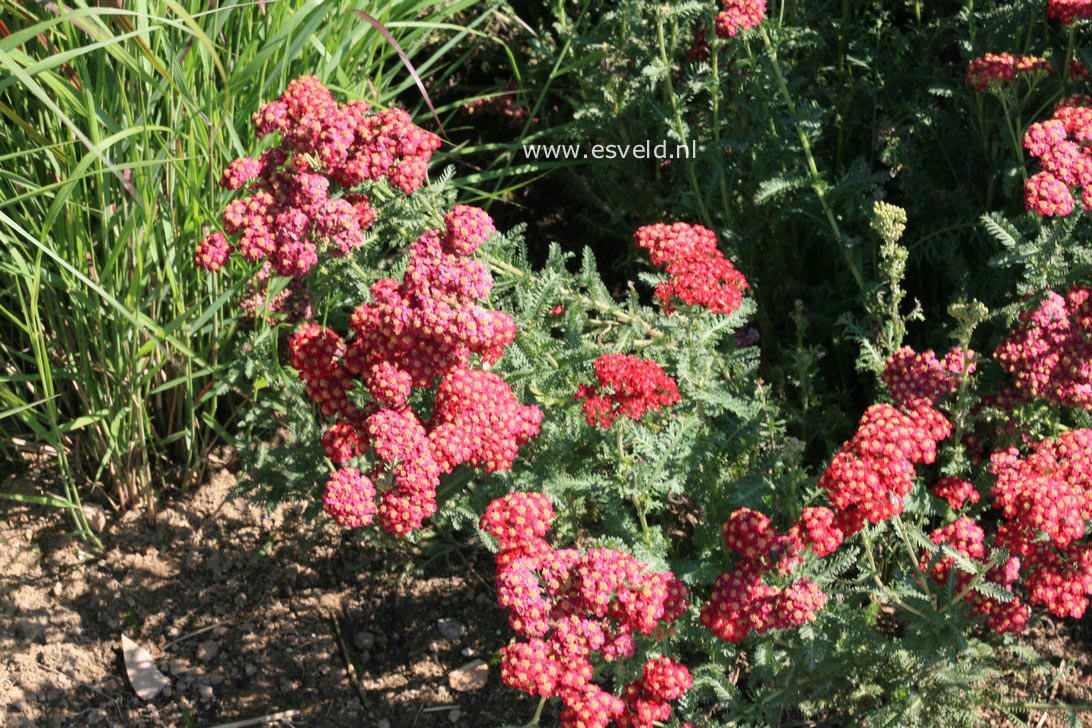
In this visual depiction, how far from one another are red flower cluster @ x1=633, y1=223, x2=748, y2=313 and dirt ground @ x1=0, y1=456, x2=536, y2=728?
1115mm

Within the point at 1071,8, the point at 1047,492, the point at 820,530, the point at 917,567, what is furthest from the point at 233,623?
the point at 1071,8

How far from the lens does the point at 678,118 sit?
10.9ft

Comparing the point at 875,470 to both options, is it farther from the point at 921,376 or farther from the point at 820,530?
the point at 921,376

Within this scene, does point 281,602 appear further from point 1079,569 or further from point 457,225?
point 1079,569

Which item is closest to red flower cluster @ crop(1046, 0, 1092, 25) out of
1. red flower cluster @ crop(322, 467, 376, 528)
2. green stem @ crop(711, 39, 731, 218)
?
green stem @ crop(711, 39, 731, 218)

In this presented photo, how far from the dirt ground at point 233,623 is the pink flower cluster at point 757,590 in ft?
3.06

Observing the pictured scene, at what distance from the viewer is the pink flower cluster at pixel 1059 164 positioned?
257cm

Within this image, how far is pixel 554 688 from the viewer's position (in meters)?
2.22

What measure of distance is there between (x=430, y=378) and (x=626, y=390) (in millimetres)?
427

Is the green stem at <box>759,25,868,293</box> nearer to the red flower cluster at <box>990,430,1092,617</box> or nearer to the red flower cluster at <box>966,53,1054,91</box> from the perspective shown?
the red flower cluster at <box>966,53,1054,91</box>

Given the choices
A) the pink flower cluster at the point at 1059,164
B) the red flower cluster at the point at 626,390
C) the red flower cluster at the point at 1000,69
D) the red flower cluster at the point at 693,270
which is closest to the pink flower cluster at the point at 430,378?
the red flower cluster at the point at 626,390

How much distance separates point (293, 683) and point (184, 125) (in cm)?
149

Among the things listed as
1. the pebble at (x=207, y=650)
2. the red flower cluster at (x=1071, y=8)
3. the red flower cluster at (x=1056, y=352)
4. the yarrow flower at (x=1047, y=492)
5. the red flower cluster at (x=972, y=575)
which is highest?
the red flower cluster at (x=1071, y=8)

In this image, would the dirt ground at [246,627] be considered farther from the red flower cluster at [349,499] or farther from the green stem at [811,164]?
the green stem at [811,164]
